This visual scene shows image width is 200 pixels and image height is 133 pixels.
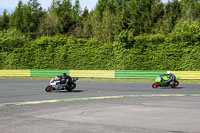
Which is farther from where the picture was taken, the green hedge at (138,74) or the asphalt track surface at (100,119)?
the green hedge at (138,74)

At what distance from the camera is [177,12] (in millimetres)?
62250

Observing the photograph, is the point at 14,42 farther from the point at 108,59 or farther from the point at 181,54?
the point at 181,54

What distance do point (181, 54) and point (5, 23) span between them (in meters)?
74.3

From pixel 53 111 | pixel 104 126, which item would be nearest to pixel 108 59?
pixel 53 111

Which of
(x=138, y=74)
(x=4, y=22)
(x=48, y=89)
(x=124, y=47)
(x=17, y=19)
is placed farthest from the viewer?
(x=4, y=22)

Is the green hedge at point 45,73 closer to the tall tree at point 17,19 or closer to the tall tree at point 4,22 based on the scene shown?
the tall tree at point 17,19

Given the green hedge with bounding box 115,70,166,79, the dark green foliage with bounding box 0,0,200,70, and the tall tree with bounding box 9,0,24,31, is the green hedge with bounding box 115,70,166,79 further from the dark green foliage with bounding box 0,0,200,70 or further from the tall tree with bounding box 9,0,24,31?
the tall tree with bounding box 9,0,24,31

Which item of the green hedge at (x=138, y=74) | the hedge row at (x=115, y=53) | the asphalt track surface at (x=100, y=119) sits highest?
the hedge row at (x=115, y=53)

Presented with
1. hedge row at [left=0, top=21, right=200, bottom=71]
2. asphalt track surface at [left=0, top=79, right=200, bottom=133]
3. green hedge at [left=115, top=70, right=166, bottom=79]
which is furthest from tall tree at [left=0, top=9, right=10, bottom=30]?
asphalt track surface at [left=0, top=79, right=200, bottom=133]

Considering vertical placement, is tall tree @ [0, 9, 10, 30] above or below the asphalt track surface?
above

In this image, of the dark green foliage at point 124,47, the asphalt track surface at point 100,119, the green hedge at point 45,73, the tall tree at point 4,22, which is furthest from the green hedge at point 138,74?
the tall tree at point 4,22

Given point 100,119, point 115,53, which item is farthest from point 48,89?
point 115,53

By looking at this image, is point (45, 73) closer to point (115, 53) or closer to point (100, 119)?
point (115, 53)

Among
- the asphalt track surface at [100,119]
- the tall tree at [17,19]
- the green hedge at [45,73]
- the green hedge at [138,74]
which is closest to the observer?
the asphalt track surface at [100,119]
